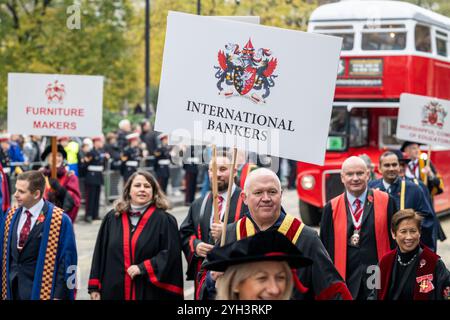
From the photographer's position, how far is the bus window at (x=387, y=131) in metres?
20.1

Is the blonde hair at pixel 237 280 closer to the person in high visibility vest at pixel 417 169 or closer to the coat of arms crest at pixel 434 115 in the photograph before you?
the coat of arms crest at pixel 434 115

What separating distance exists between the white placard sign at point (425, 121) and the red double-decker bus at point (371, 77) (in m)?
4.97

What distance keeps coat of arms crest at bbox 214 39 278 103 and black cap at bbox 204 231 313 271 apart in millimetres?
2286

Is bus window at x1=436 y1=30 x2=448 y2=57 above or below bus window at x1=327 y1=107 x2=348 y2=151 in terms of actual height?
above

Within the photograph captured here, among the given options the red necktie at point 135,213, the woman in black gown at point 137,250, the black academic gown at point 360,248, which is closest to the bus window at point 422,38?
the black academic gown at point 360,248

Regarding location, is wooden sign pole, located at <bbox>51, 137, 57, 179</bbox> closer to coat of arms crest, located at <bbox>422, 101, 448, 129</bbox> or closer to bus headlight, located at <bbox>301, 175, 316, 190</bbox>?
coat of arms crest, located at <bbox>422, 101, 448, 129</bbox>

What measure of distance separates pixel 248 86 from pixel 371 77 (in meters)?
12.4

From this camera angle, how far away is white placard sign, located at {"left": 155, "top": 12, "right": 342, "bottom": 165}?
23.2 feet

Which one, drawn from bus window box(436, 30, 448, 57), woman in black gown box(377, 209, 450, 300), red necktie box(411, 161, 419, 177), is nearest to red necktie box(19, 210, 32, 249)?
woman in black gown box(377, 209, 450, 300)

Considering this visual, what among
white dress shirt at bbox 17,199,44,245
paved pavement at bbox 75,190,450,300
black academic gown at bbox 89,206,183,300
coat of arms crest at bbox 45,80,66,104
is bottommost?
paved pavement at bbox 75,190,450,300

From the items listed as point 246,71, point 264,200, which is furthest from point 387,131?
point 264,200

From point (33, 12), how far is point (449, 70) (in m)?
15.1
